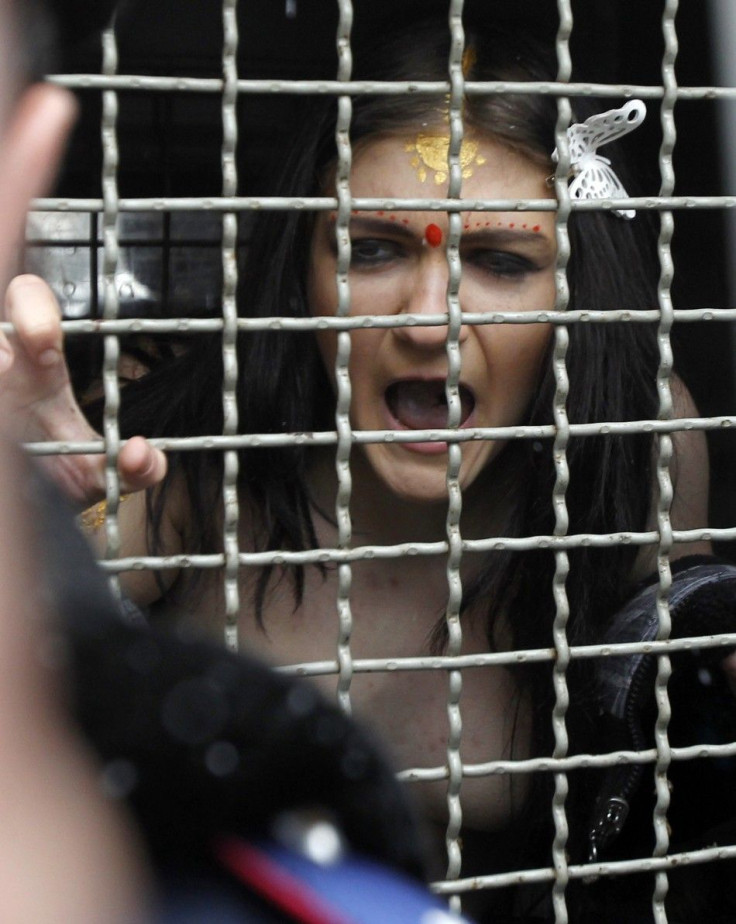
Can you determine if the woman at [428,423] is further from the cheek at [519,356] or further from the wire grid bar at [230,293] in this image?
the wire grid bar at [230,293]

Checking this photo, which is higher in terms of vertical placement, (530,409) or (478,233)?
(478,233)

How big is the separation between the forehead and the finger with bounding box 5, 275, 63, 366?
0.60m

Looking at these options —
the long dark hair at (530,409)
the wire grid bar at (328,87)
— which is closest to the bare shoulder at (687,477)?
the long dark hair at (530,409)

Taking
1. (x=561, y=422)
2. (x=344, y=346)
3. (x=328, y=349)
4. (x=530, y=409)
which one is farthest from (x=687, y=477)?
(x=344, y=346)

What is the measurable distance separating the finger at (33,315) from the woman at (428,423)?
0.50m

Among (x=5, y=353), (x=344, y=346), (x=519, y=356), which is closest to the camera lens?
(x=5, y=353)

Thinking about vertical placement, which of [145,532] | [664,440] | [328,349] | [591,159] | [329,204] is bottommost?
[145,532]

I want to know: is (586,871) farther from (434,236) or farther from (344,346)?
(434,236)

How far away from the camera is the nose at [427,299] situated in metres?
1.28

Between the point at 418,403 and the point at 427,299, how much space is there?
0.20m

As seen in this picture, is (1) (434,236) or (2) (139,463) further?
(1) (434,236)

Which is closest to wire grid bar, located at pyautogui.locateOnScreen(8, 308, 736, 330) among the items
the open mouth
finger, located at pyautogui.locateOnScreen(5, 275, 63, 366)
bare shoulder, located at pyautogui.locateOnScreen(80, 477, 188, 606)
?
finger, located at pyautogui.locateOnScreen(5, 275, 63, 366)

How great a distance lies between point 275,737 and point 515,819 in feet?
3.51

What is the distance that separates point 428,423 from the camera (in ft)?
4.74
